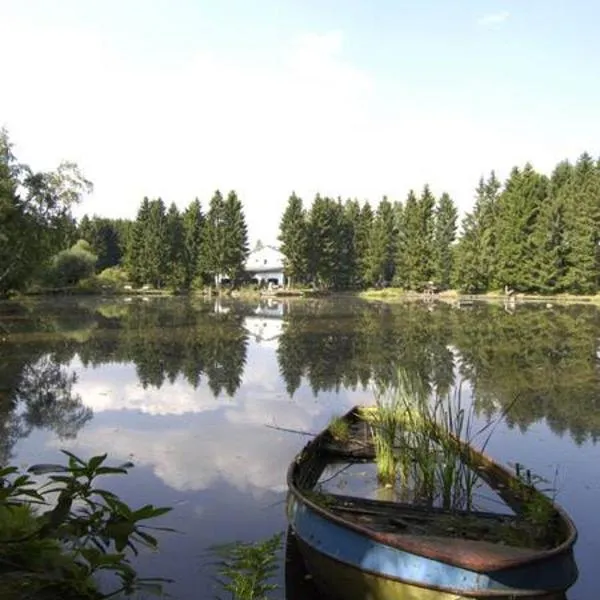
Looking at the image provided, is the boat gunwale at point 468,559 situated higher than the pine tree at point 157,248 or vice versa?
the pine tree at point 157,248

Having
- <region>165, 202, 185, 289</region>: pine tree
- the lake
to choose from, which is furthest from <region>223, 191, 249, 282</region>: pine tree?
the lake

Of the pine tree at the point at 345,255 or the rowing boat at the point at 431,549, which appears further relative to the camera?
the pine tree at the point at 345,255

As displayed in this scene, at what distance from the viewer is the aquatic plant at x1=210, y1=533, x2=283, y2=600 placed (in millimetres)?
5336

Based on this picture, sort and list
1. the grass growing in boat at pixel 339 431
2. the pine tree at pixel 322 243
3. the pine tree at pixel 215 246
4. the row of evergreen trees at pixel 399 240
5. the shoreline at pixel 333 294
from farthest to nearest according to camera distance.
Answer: the pine tree at pixel 322 243 < the pine tree at pixel 215 246 < the row of evergreen trees at pixel 399 240 < the shoreline at pixel 333 294 < the grass growing in boat at pixel 339 431

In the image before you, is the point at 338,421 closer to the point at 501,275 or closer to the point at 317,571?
the point at 317,571

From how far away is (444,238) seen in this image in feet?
300

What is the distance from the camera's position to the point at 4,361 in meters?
22.3

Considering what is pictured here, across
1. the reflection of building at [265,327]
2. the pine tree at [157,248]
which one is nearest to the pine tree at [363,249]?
the pine tree at [157,248]

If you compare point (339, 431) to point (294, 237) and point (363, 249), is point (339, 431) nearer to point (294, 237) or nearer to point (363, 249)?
point (294, 237)

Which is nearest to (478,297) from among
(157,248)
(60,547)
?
(157,248)

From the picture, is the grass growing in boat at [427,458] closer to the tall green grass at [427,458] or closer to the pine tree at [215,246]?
the tall green grass at [427,458]

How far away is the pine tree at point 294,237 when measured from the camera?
88062 mm

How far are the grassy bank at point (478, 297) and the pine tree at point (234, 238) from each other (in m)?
17.2

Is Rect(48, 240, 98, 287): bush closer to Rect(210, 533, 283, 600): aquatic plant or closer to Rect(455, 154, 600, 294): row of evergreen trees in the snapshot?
Rect(455, 154, 600, 294): row of evergreen trees
